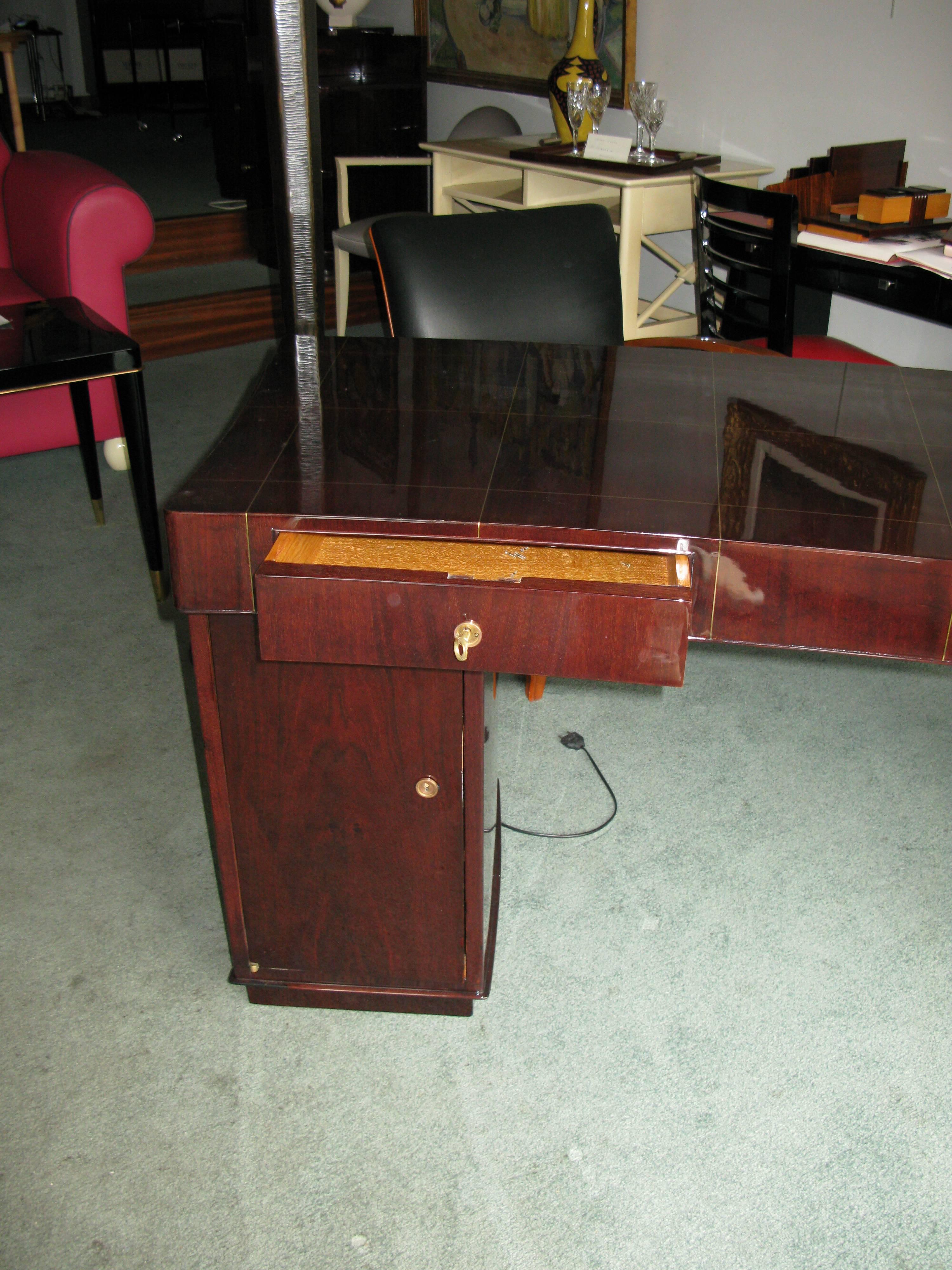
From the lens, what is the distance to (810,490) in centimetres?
103

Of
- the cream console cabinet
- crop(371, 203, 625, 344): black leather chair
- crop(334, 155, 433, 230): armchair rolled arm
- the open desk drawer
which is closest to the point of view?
the open desk drawer

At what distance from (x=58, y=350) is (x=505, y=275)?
2.84 ft

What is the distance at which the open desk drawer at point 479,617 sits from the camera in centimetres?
91

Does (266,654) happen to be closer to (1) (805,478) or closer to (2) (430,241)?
(1) (805,478)

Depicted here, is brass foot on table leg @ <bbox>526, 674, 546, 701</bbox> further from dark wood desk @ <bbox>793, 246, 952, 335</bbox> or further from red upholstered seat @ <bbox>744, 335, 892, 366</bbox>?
dark wood desk @ <bbox>793, 246, 952, 335</bbox>

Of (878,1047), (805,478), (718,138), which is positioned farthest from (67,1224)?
(718,138)

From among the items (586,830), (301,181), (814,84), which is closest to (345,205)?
(814,84)

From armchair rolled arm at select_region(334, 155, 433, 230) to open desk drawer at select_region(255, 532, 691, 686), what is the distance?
9.86 ft

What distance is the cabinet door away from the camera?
1085 millimetres

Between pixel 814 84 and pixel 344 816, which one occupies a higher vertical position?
pixel 814 84

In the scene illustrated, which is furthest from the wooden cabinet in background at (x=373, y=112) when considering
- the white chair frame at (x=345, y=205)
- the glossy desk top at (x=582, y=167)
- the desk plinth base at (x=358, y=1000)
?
the desk plinth base at (x=358, y=1000)

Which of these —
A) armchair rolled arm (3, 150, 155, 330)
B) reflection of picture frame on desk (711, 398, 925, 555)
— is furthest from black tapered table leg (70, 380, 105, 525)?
reflection of picture frame on desk (711, 398, 925, 555)

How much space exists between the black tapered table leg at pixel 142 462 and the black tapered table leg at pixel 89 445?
35cm

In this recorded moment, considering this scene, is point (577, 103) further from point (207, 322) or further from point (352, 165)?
point (207, 322)
